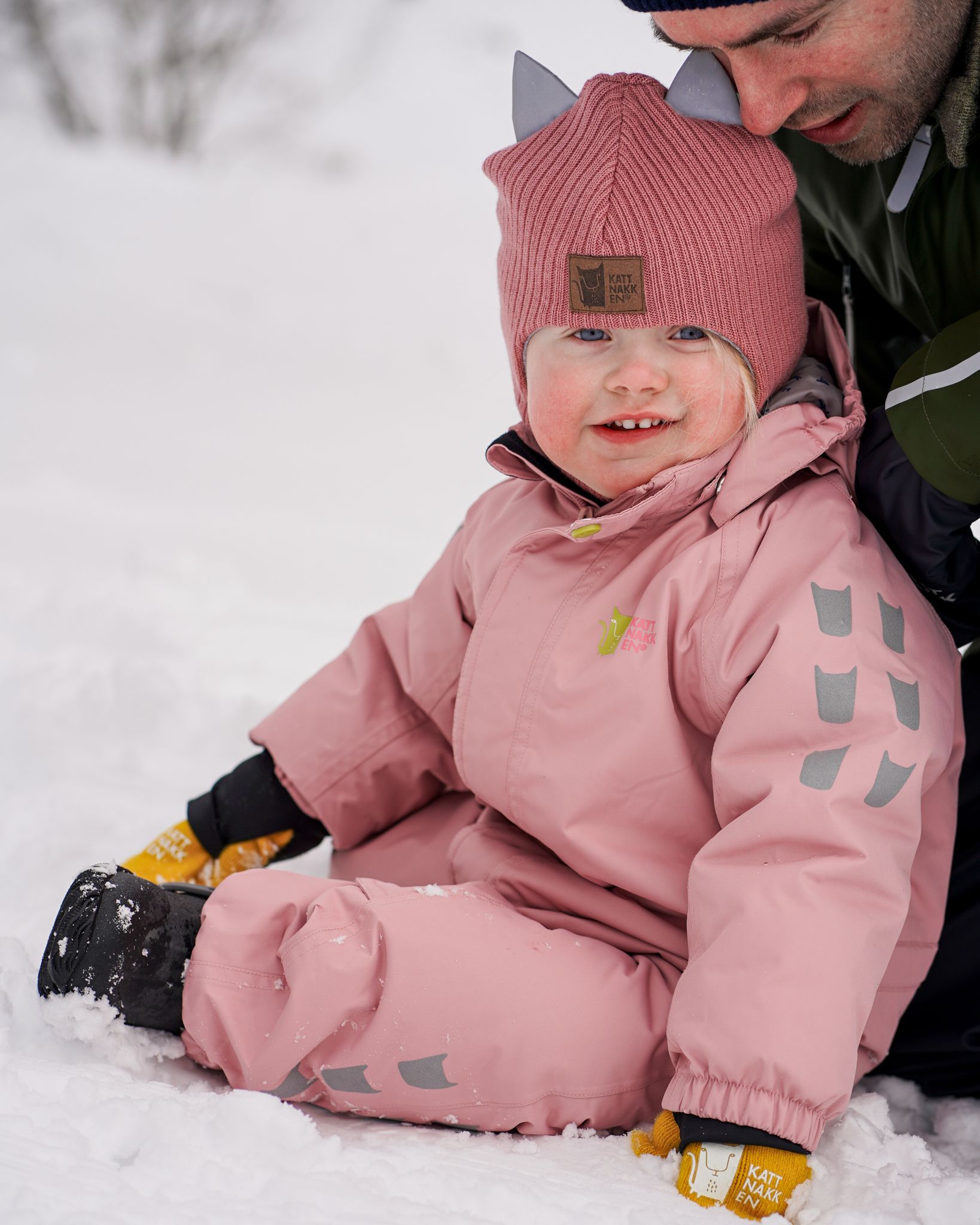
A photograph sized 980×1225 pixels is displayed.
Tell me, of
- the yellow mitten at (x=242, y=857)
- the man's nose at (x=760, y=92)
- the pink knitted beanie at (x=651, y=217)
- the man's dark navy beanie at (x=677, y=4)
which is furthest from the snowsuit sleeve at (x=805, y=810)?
the yellow mitten at (x=242, y=857)

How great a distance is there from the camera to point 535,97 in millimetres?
1212

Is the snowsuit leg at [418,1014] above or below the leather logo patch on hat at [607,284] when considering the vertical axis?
below

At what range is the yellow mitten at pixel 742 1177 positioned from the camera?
951 millimetres

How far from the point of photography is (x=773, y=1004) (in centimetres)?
98

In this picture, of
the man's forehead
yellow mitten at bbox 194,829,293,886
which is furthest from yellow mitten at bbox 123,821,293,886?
the man's forehead

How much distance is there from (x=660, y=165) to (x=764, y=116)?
0.37 ft

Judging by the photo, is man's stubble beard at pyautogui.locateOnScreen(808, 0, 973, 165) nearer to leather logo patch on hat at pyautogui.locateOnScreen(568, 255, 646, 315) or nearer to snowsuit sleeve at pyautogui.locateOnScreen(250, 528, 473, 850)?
leather logo patch on hat at pyautogui.locateOnScreen(568, 255, 646, 315)

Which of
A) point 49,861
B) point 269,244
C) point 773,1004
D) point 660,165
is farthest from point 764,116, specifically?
point 269,244

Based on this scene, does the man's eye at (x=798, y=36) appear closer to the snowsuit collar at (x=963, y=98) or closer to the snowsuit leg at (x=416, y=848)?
the snowsuit collar at (x=963, y=98)

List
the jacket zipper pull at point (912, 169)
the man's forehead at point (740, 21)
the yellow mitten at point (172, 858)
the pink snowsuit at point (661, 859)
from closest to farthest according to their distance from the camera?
the pink snowsuit at point (661, 859) < the man's forehead at point (740, 21) < the jacket zipper pull at point (912, 169) < the yellow mitten at point (172, 858)

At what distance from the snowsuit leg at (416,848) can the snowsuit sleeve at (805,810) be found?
376 millimetres

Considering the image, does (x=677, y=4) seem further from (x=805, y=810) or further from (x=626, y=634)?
(x=805, y=810)

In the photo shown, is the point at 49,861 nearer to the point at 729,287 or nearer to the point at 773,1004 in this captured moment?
the point at 773,1004

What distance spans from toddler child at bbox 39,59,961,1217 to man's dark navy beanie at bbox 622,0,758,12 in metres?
0.07
